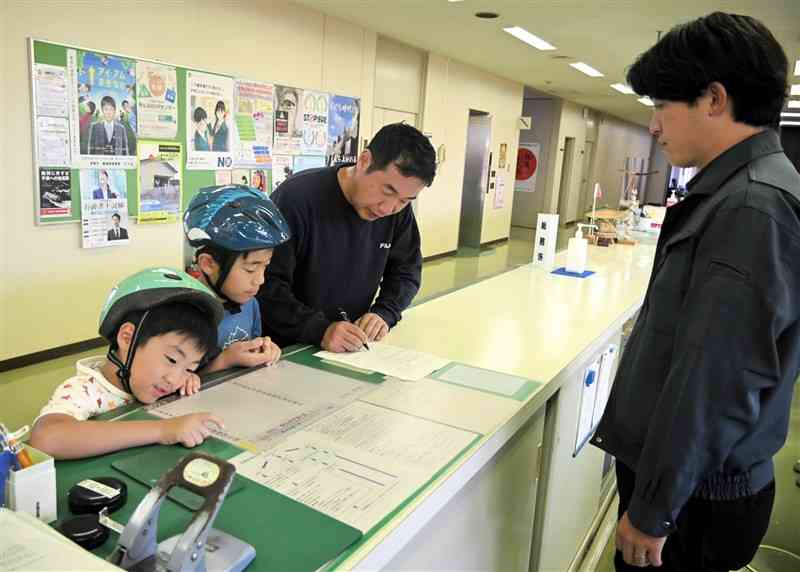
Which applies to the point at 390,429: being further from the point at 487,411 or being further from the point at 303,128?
the point at 303,128

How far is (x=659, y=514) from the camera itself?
1064mm

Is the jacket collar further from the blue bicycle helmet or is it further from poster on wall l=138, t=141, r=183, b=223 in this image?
poster on wall l=138, t=141, r=183, b=223

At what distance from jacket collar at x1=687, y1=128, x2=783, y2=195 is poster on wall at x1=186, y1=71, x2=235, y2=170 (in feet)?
13.3

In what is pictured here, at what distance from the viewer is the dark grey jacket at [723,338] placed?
0.98 m

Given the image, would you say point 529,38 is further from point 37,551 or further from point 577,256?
point 37,551

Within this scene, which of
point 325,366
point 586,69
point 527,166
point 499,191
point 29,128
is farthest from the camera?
point 527,166

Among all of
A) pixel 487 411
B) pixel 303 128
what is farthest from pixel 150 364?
pixel 303 128

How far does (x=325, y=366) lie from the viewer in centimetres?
154

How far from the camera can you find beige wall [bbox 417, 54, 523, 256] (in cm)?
759

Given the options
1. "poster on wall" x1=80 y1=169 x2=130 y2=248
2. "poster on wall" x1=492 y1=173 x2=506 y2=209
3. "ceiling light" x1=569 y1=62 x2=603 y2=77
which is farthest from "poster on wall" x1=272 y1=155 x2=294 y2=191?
"poster on wall" x1=492 y1=173 x2=506 y2=209

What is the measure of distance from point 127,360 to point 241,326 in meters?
0.49

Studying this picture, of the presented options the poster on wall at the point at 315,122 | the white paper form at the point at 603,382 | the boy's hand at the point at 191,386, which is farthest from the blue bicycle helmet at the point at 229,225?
the poster on wall at the point at 315,122

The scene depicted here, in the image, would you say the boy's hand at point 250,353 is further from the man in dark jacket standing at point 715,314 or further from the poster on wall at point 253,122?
the poster on wall at point 253,122

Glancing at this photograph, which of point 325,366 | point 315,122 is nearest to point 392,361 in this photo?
point 325,366
